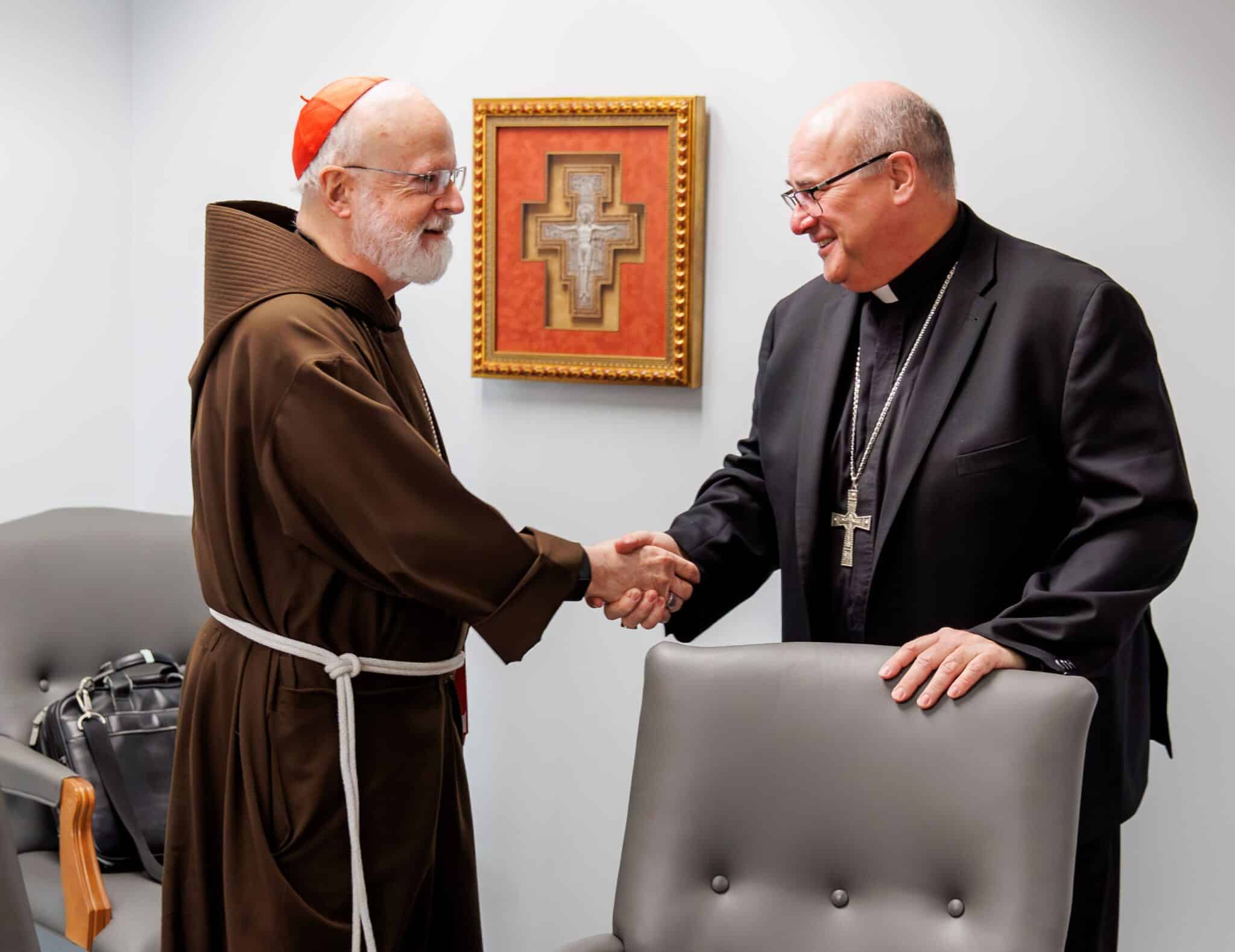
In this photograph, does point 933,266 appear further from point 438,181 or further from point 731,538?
point 438,181

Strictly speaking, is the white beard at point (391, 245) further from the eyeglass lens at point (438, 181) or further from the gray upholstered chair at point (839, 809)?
the gray upholstered chair at point (839, 809)

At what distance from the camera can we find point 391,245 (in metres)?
2.10

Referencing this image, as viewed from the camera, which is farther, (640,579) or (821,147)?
(640,579)

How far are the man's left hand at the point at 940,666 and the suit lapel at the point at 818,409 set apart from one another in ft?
1.43

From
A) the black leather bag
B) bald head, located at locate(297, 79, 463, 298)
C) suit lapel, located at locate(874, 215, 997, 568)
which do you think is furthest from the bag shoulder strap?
suit lapel, located at locate(874, 215, 997, 568)

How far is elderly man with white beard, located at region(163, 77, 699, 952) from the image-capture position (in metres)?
1.89

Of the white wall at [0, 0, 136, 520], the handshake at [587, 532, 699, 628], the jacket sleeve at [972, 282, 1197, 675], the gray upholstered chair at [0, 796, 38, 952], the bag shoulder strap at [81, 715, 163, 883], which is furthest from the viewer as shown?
the white wall at [0, 0, 136, 520]

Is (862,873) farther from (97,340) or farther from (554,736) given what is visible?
(97,340)

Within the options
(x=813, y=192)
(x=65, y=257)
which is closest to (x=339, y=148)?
(x=813, y=192)

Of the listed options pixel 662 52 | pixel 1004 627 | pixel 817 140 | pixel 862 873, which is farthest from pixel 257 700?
pixel 662 52

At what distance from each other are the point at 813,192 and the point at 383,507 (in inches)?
32.2

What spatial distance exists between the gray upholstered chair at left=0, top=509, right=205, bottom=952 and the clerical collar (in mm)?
1567

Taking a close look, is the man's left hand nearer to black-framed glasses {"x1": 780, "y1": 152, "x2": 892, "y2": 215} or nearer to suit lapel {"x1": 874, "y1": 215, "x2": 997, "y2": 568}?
suit lapel {"x1": 874, "y1": 215, "x2": 997, "y2": 568}

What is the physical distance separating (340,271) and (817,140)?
74cm
